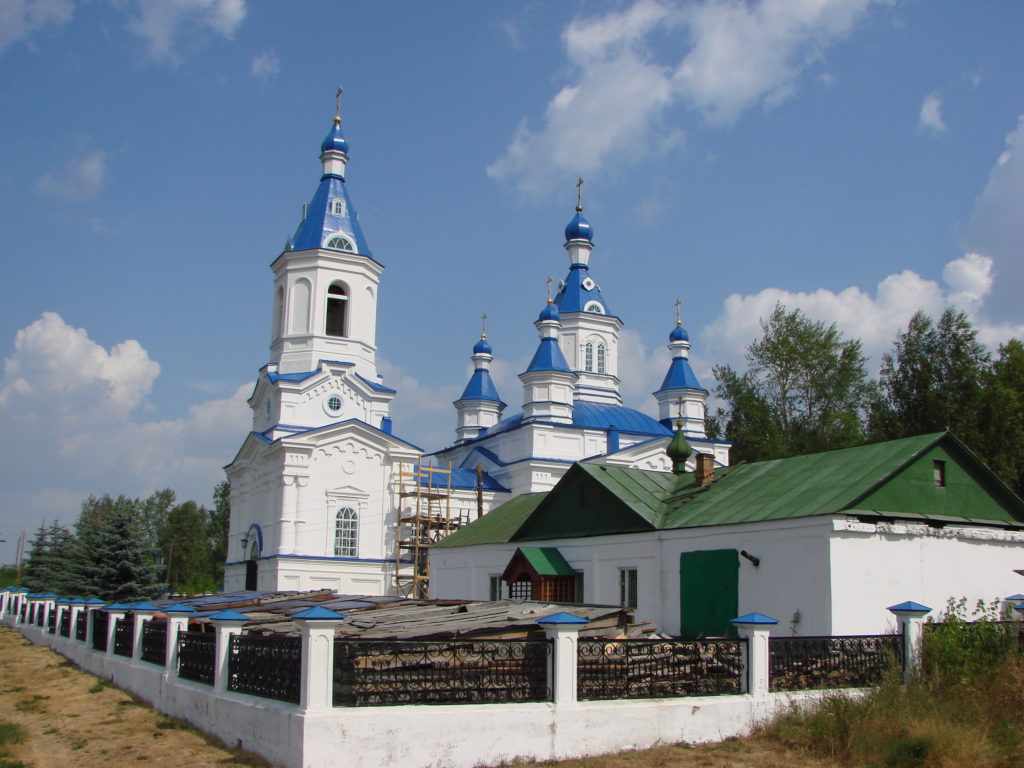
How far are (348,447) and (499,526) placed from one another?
38.1 feet

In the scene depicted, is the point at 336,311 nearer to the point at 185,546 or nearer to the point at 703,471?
the point at 703,471

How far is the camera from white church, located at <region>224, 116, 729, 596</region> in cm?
3222

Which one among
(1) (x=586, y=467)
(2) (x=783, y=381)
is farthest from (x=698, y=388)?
(1) (x=586, y=467)

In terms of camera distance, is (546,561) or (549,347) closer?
(546,561)

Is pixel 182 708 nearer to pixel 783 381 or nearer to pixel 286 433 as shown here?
pixel 286 433

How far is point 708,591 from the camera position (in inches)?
611

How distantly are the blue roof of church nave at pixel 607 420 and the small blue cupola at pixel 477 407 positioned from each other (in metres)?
2.89

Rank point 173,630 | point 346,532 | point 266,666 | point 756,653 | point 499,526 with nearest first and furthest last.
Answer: point 266,666 < point 756,653 < point 173,630 < point 499,526 < point 346,532

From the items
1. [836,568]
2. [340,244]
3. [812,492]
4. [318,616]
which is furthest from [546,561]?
[340,244]

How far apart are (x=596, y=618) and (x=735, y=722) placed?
2.84 metres

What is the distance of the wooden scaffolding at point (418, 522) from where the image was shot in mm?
32875

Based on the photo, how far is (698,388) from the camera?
1631 inches

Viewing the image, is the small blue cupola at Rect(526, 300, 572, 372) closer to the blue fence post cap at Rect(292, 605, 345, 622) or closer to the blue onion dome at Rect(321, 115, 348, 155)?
the blue onion dome at Rect(321, 115, 348, 155)

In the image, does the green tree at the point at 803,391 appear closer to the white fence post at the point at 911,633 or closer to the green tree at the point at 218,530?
the white fence post at the point at 911,633
